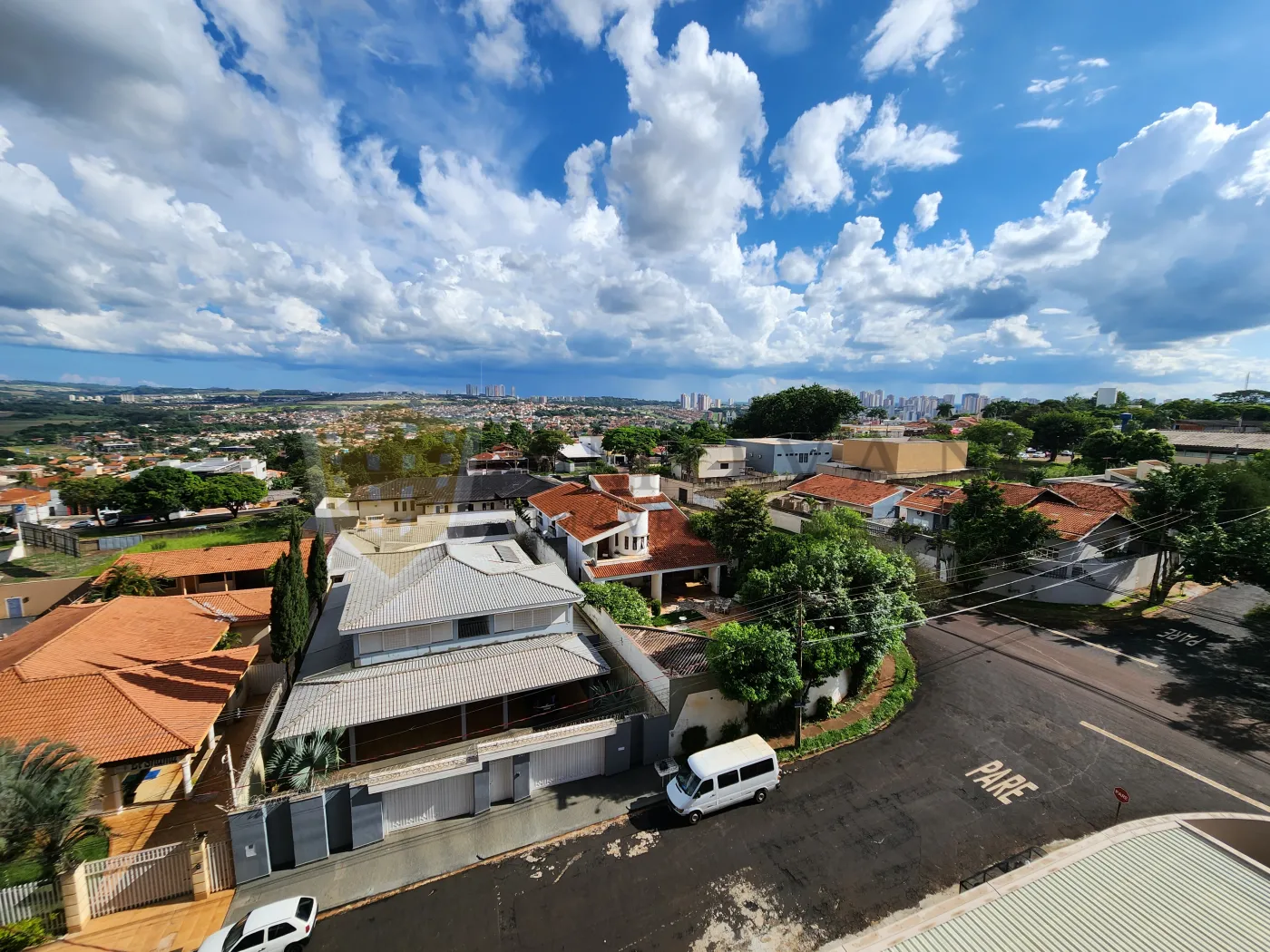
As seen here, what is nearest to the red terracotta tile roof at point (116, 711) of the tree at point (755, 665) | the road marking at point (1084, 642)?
the tree at point (755, 665)

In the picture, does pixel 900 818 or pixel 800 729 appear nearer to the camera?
pixel 900 818

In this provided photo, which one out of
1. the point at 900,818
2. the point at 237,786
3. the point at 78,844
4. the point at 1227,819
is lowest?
the point at 900,818

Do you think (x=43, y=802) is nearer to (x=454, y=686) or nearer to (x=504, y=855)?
(x=454, y=686)

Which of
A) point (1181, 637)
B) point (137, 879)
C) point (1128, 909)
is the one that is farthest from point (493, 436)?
point (1128, 909)

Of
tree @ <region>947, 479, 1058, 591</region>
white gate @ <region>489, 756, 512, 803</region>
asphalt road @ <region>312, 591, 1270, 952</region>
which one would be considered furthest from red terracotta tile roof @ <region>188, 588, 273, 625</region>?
tree @ <region>947, 479, 1058, 591</region>

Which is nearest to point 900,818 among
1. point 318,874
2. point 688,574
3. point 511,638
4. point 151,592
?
point 511,638

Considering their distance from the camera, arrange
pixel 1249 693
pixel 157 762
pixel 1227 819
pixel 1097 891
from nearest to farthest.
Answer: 1. pixel 1097 891
2. pixel 1227 819
3. pixel 157 762
4. pixel 1249 693

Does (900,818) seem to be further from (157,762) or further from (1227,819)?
(157,762)
